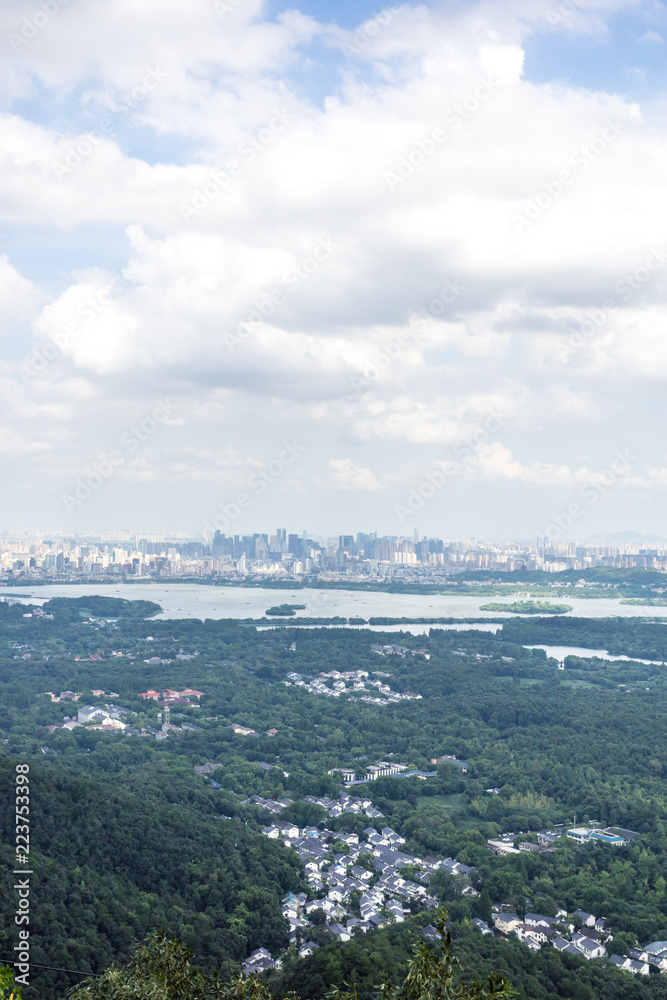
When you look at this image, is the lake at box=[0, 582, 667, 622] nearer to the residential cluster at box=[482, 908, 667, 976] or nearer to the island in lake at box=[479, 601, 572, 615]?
the island in lake at box=[479, 601, 572, 615]

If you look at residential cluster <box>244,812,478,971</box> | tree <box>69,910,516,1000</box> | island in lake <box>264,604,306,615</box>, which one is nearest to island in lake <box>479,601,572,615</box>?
island in lake <box>264,604,306,615</box>

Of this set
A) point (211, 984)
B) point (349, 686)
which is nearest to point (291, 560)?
point (349, 686)

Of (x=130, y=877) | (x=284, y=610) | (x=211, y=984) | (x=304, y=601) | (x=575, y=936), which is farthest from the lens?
(x=304, y=601)

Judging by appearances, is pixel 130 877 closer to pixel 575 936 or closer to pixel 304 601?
pixel 575 936

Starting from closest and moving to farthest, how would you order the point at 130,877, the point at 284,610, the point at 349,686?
the point at 130,877 < the point at 349,686 < the point at 284,610

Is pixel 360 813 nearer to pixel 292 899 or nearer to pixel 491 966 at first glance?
pixel 292 899

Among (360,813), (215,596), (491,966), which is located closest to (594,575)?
(215,596)
